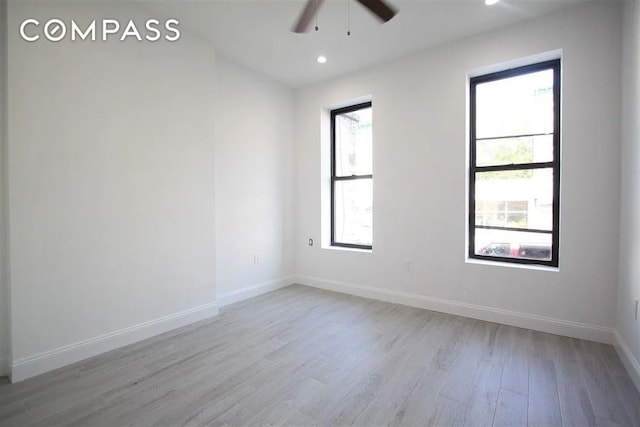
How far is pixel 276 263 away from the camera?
4.29 metres

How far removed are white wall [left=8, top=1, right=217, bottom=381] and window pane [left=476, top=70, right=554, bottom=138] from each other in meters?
2.94

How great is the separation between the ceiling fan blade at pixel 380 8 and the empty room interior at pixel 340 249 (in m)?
0.02

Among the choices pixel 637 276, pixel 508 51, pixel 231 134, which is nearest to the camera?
pixel 637 276

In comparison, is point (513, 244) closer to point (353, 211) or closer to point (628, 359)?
point (628, 359)

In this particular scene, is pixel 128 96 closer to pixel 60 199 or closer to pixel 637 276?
pixel 60 199

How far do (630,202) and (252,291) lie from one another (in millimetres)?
3722

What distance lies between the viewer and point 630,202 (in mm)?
2219

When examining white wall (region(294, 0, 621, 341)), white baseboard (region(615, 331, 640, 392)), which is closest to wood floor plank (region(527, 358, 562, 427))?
white baseboard (region(615, 331, 640, 392))

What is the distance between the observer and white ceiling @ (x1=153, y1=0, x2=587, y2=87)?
8.60 ft

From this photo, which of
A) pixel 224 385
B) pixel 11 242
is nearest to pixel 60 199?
pixel 11 242

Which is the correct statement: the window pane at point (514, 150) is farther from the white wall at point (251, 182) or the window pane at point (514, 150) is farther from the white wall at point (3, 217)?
the white wall at point (3, 217)

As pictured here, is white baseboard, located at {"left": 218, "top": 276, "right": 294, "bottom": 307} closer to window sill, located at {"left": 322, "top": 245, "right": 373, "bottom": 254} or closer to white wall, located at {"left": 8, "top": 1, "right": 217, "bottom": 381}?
white wall, located at {"left": 8, "top": 1, "right": 217, "bottom": 381}

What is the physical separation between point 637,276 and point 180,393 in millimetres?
3114

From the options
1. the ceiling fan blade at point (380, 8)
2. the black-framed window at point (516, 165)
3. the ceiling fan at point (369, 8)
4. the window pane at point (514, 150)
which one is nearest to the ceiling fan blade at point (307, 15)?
the ceiling fan at point (369, 8)
